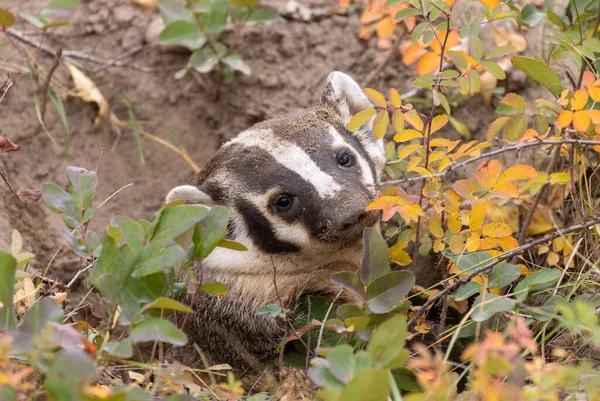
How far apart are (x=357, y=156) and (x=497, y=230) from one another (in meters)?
0.83

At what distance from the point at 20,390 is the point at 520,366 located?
1500 millimetres

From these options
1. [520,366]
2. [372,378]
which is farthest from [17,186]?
[520,366]

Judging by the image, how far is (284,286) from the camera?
373 centimetres

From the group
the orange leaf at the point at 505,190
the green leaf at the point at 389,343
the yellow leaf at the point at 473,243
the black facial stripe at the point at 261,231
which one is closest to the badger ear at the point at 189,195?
the black facial stripe at the point at 261,231

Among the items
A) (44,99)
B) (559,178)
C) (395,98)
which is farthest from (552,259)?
(44,99)

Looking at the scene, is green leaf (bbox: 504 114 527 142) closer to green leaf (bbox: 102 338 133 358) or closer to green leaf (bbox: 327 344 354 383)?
green leaf (bbox: 327 344 354 383)

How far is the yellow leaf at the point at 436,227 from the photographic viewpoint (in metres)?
3.29

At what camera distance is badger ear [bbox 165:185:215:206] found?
3606 millimetres

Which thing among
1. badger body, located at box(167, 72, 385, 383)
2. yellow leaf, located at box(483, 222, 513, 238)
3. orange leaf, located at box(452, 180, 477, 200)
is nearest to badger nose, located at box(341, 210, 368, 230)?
badger body, located at box(167, 72, 385, 383)

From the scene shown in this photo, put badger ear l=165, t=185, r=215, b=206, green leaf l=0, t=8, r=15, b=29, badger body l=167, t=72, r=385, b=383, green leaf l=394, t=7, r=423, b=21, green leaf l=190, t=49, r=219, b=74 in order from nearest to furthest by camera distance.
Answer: green leaf l=394, t=7, r=423, b=21 < badger body l=167, t=72, r=385, b=383 < badger ear l=165, t=185, r=215, b=206 < green leaf l=0, t=8, r=15, b=29 < green leaf l=190, t=49, r=219, b=74

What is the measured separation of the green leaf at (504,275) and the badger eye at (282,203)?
0.98 meters

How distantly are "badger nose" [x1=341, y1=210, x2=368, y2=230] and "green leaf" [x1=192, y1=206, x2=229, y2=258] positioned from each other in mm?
628

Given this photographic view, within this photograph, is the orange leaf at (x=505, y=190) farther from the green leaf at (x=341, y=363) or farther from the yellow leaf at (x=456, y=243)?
the green leaf at (x=341, y=363)

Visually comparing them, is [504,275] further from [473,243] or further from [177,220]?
[177,220]
